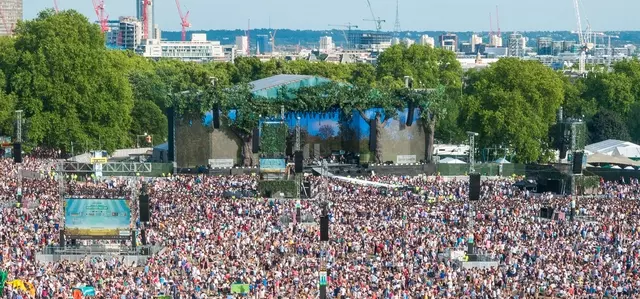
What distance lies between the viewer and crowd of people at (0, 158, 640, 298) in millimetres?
40625

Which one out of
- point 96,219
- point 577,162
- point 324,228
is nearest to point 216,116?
point 577,162

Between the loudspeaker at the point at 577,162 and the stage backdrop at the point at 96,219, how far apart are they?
23154 mm

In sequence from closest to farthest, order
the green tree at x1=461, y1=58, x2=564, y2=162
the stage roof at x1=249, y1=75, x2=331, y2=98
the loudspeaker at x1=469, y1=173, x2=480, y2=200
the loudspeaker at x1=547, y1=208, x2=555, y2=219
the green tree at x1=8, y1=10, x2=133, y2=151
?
the loudspeaker at x1=469, y1=173, x2=480, y2=200 < the loudspeaker at x1=547, y1=208, x2=555, y2=219 < the stage roof at x1=249, y1=75, x2=331, y2=98 < the green tree at x1=461, y1=58, x2=564, y2=162 < the green tree at x1=8, y1=10, x2=133, y2=151

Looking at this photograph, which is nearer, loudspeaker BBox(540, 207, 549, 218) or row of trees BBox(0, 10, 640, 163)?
loudspeaker BBox(540, 207, 549, 218)

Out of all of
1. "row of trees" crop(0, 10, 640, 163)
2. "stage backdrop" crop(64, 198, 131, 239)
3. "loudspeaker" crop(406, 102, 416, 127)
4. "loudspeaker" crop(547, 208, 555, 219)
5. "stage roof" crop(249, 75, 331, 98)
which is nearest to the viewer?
"stage backdrop" crop(64, 198, 131, 239)

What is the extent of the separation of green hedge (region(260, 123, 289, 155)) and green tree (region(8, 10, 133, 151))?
19.1 metres

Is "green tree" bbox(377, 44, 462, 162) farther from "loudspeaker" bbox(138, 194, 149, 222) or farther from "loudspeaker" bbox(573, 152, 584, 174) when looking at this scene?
"loudspeaker" bbox(138, 194, 149, 222)

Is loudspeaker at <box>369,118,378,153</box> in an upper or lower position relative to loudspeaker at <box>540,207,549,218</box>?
upper

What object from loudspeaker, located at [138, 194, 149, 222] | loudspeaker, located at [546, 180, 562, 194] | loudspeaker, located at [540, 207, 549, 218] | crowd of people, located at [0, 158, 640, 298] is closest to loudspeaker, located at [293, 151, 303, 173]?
crowd of people, located at [0, 158, 640, 298]

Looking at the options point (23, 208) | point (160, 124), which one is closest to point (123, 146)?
point (160, 124)

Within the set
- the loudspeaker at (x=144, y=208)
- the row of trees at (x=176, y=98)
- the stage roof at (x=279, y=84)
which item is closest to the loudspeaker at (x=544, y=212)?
the loudspeaker at (x=144, y=208)

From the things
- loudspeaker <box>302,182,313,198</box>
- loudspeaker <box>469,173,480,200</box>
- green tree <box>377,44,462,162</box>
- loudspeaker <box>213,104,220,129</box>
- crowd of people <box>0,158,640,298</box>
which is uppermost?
green tree <box>377,44,462,162</box>

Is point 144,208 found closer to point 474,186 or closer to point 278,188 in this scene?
point 474,186

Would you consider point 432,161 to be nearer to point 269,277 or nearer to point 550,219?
point 550,219
